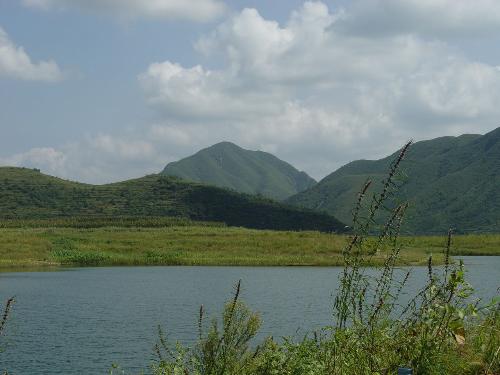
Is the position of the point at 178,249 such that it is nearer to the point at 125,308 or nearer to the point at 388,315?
the point at 125,308

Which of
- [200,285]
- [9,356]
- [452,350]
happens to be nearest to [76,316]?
[9,356]

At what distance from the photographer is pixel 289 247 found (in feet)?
444

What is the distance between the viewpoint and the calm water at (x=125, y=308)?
117 feet

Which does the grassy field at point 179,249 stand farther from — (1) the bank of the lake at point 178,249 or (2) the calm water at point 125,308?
(2) the calm water at point 125,308

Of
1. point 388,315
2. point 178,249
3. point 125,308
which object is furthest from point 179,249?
point 388,315

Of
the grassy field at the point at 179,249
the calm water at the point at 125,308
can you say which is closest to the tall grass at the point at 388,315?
the calm water at the point at 125,308

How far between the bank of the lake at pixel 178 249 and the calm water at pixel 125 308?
66.7 ft

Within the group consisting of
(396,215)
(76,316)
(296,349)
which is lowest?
(76,316)

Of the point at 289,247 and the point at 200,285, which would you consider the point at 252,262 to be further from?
the point at 200,285

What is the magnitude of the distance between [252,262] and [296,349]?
107167 mm

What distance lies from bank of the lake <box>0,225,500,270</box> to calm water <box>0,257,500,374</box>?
20.3 meters

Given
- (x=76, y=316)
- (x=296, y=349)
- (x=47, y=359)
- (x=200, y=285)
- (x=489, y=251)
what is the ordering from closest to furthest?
(x=296, y=349) → (x=47, y=359) → (x=76, y=316) → (x=200, y=285) → (x=489, y=251)

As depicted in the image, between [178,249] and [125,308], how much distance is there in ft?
258

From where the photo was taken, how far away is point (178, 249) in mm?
136375
